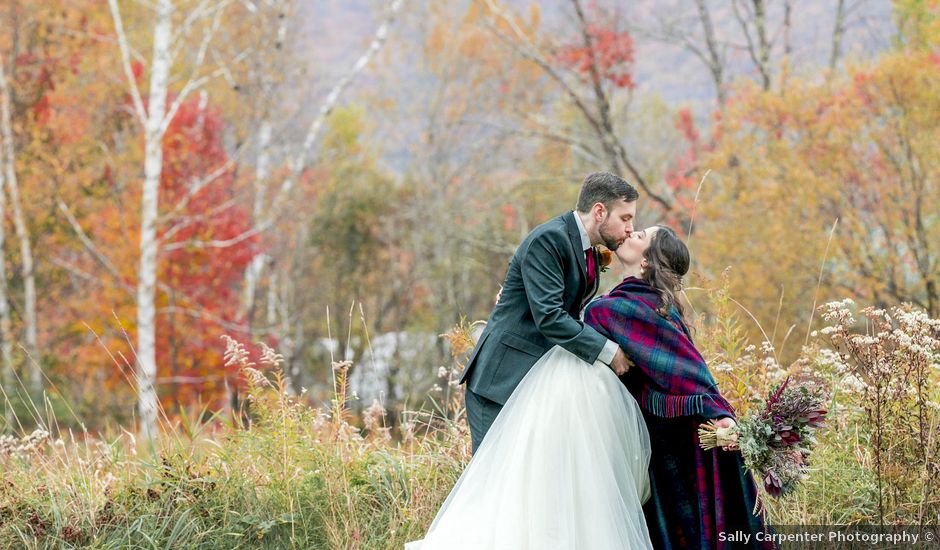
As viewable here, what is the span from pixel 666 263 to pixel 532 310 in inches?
25.6

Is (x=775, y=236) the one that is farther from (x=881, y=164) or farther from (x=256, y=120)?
(x=256, y=120)

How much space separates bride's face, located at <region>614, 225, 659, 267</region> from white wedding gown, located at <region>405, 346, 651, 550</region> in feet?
1.71

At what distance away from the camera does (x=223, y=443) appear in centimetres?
553

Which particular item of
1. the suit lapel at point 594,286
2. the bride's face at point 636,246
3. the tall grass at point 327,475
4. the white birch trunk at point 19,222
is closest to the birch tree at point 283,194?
the white birch trunk at point 19,222

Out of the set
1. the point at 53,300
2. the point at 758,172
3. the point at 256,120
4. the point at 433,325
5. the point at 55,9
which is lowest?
the point at 433,325

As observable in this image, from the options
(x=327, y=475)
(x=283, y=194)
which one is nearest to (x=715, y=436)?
(x=327, y=475)

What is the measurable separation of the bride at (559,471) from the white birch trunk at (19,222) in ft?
51.6

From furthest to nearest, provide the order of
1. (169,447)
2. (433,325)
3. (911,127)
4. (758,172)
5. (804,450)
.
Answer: (433,325) < (758,172) < (911,127) < (169,447) < (804,450)

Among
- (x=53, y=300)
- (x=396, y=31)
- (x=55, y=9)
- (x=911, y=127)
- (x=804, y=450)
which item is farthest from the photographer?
(x=396, y=31)

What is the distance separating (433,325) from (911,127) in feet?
40.0

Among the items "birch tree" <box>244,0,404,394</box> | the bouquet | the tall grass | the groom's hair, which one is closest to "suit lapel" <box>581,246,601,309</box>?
the groom's hair

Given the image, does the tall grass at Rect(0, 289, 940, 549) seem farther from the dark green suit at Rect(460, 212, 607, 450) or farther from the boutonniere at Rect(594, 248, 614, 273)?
the dark green suit at Rect(460, 212, 607, 450)

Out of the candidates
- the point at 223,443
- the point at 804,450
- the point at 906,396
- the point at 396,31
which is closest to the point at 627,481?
the point at 804,450

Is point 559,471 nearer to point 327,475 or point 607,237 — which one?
point 607,237
